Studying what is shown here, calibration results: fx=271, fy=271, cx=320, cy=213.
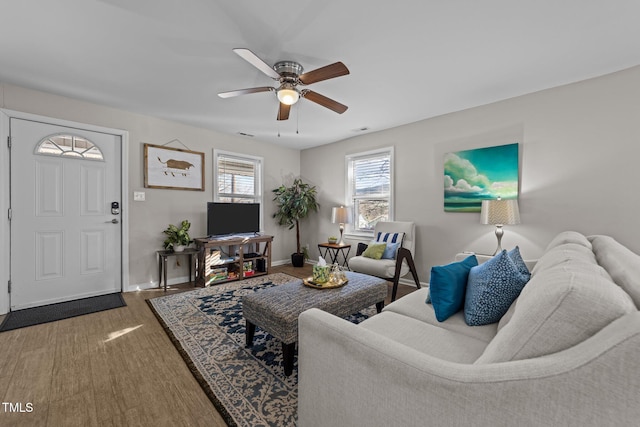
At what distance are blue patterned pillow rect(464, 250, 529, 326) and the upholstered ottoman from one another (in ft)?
2.95

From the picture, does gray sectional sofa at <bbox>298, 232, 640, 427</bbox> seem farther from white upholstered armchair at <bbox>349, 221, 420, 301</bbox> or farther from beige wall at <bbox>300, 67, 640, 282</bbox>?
white upholstered armchair at <bbox>349, 221, 420, 301</bbox>

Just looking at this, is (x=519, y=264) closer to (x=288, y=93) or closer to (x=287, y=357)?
(x=287, y=357)

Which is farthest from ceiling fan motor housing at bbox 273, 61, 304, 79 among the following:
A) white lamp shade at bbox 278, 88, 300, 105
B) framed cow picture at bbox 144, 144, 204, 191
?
framed cow picture at bbox 144, 144, 204, 191

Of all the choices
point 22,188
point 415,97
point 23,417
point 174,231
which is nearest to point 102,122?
point 22,188

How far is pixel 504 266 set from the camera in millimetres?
1400

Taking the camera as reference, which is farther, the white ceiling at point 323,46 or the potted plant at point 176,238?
the potted plant at point 176,238

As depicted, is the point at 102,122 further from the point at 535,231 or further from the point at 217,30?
the point at 535,231

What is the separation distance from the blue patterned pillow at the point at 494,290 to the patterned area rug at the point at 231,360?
1144 millimetres

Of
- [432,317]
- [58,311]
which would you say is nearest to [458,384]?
[432,317]

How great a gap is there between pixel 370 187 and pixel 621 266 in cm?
370

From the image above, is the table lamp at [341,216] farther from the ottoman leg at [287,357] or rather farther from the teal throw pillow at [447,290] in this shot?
the teal throw pillow at [447,290]

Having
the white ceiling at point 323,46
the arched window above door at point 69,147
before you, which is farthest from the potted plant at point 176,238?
the white ceiling at point 323,46

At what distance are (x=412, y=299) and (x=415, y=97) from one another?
7.63ft

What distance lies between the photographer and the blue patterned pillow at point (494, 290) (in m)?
1.37
